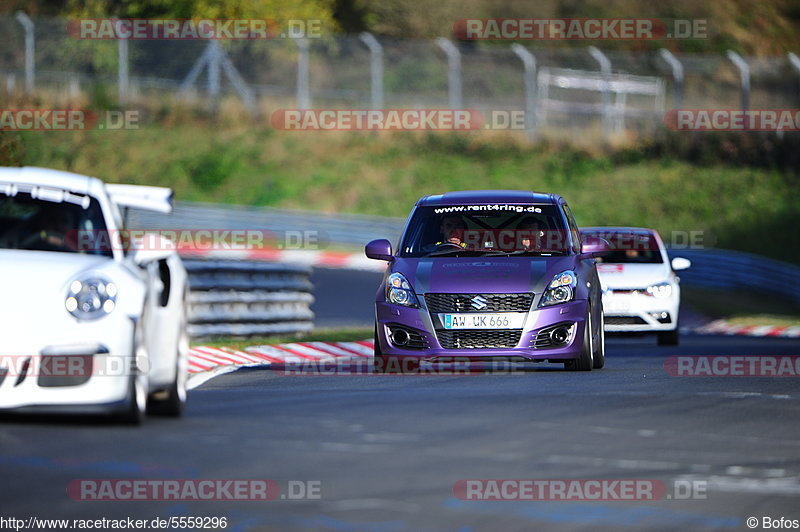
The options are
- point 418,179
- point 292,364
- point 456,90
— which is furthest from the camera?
point 418,179

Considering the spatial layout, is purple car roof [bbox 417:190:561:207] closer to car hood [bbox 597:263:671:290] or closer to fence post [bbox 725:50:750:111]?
car hood [bbox 597:263:671:290]

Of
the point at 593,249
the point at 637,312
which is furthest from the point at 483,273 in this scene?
the point at 637,312

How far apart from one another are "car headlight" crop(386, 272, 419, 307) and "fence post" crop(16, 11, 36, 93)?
30.6 meters

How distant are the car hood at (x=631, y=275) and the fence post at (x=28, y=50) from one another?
1009 inches

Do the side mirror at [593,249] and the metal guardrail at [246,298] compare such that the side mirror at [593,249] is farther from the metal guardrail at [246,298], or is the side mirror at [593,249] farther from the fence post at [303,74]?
the fence post at [303,74]

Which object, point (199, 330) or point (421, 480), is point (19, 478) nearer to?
point (421, 480)

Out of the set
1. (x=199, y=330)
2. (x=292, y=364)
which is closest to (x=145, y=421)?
(x=292, y=364)

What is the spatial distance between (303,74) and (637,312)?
25.3m

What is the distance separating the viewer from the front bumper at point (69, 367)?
8.31 metres

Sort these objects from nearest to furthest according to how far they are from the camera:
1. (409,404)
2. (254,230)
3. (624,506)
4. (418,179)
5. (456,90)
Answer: (624,506), (409,404), (254,230), (456,90), (418,179)

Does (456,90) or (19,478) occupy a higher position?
(456,90)

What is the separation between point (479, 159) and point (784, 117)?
919 cm

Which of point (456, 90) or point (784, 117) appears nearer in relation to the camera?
point (456, 90)

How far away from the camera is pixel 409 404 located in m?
10.4
